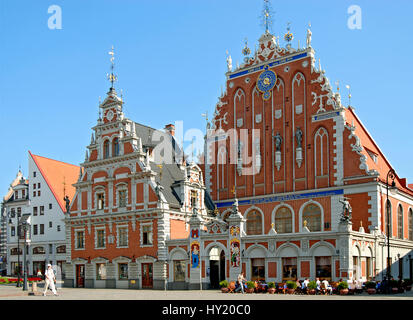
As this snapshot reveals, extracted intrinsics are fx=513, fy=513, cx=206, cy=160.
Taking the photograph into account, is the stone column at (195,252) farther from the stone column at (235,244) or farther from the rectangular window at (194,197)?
the rectangular window at (194,197)

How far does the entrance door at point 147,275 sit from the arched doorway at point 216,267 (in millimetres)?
4710

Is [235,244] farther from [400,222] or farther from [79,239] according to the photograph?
[79,239]

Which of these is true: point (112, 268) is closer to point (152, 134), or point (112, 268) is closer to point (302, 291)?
point (152, 134)

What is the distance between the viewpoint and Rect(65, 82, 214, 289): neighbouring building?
4025 centimetres

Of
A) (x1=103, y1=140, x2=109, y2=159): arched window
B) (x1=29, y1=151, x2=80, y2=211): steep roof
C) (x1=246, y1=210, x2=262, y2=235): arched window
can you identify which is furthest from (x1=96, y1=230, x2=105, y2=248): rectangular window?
(x1=29, y1=151, x2=80, y2=211): steep roof

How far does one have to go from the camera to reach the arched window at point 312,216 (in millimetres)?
39469

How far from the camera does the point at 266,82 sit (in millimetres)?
43969

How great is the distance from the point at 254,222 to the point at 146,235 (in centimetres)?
911

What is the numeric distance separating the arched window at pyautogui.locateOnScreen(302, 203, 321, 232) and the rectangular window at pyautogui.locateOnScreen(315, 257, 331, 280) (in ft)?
19.6

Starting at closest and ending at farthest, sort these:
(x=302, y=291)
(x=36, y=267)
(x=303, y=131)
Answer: (x=302, y=291) < (x=303, y=131) < (x=36, y=267)
